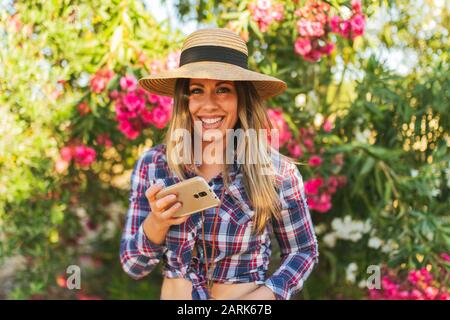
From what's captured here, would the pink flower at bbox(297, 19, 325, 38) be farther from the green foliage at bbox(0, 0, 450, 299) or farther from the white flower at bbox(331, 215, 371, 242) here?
the white flower at bbox(331, 215, 371, 242)

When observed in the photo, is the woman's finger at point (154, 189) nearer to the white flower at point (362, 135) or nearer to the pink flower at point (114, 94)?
the pink flower at point (114, 94)

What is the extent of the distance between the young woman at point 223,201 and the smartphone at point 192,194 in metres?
0.14

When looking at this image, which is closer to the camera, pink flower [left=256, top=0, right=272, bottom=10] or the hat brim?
the hat brim

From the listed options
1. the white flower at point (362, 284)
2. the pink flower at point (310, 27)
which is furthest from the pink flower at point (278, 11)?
the white flower at point (362, 284)

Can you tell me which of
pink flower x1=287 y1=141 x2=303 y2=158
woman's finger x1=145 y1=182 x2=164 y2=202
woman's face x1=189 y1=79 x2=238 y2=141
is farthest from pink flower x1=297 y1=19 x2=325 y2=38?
woman's finger x1=145 y1=182 x2=164 y2=202

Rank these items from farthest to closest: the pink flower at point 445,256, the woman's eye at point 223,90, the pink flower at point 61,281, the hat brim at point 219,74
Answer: the pink flower at point 61,281 < the pink flower at point 445,256 < the woman's eye at point 223,90 < the hat brim at point 219,74

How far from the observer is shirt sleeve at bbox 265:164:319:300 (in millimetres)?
1765

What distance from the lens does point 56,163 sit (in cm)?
278

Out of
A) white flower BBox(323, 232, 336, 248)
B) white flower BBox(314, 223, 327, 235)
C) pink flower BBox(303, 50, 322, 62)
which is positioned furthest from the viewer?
white flower BBox(314, 223, 327, 235)

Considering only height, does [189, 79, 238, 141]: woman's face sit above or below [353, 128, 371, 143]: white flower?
below

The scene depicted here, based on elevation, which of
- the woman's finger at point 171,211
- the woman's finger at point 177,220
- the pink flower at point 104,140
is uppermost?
the pink flower at point 104,140

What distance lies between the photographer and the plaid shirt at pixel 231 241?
5.66ft

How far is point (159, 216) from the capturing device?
1579 mm

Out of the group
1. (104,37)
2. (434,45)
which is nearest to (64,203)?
(104,37)
